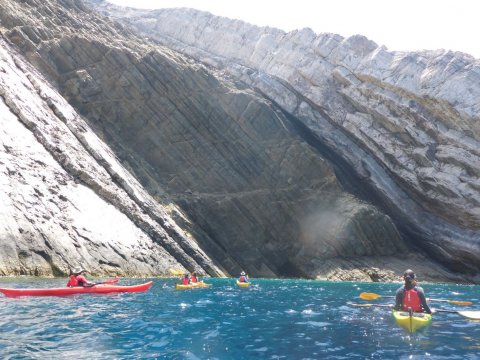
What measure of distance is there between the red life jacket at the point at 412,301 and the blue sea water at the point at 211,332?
80 centimetres

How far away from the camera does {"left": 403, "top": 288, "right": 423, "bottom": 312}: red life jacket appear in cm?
1680

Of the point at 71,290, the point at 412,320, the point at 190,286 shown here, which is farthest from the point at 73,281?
the point at 412,320

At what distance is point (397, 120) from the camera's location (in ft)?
204

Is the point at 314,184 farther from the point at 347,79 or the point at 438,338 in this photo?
the point at 438,338

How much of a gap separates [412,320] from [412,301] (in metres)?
1.56

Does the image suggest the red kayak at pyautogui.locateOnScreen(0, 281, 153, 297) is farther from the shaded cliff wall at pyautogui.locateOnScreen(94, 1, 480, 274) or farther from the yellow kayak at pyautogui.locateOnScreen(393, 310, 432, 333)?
the shaded cliff wall at pyautogui.locateOnScreen(94, 1, 480, 274)

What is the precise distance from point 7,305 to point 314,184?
52.9 m

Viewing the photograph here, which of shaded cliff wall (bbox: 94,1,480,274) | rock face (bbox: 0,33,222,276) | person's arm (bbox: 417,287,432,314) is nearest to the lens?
person's arm (bbox: 417,287,432,314)

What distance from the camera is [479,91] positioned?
55.9m

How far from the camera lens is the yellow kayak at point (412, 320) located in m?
15.4

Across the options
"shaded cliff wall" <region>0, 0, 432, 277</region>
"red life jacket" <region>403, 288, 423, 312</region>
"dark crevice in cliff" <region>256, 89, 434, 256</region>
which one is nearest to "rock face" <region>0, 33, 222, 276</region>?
"shaded cliff wall" <region>0, 0, 432, 277</region>

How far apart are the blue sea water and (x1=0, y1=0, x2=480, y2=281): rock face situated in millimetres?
27865

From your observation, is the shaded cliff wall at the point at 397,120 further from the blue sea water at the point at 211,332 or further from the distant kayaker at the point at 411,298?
the distant kayaker at the point at 411,298

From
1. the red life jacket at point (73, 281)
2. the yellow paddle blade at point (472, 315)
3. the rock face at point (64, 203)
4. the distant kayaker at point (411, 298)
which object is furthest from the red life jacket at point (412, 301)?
the rock face at point (64, 203)
